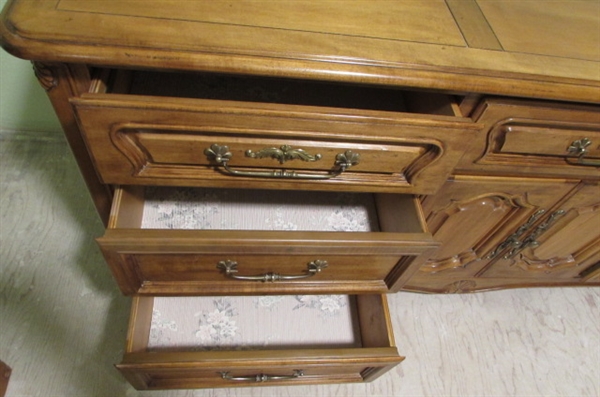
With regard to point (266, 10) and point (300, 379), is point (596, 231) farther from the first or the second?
point (266, 10)

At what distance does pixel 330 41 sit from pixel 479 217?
462 millimetres

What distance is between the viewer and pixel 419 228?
0.59m

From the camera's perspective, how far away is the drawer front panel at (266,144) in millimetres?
410

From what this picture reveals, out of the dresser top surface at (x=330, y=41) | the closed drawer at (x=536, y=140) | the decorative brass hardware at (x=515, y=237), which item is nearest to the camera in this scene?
the dresser top surface at (x=330, y=41)

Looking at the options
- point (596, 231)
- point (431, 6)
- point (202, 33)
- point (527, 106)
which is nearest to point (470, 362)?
point (596, 231)

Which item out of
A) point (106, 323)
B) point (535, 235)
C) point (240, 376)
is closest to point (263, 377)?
point (240, 376)

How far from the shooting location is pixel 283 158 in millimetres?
470

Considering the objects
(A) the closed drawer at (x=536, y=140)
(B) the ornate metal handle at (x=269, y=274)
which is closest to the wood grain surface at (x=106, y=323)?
(B) the ornate metal handle at (x=269, y=274)

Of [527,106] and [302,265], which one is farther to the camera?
[302,265]

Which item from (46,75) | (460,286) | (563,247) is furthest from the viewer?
(460,286)

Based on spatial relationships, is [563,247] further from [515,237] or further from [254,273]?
[254,273]

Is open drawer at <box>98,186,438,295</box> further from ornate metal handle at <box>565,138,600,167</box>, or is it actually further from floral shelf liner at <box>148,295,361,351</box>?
ornate metal handle at <box>565,138,600,167</box>

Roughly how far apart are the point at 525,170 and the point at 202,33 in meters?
0.50

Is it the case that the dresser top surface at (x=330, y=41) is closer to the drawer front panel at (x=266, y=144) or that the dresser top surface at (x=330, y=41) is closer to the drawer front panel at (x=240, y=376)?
the drawer front panel at (x=266, y=144)
